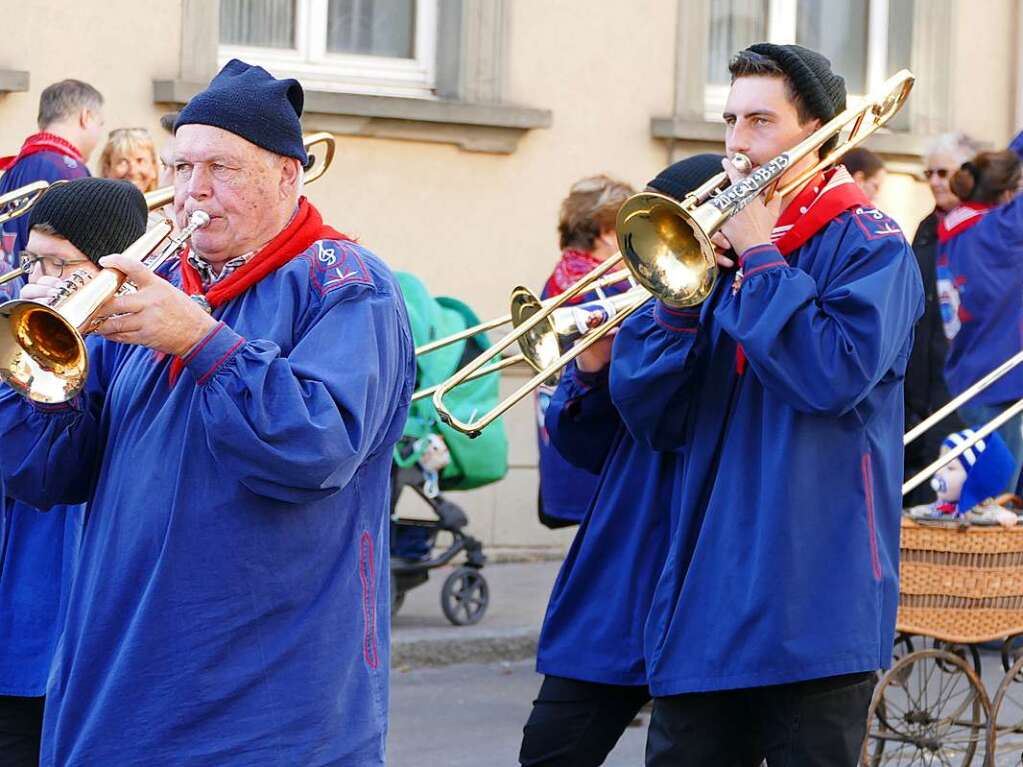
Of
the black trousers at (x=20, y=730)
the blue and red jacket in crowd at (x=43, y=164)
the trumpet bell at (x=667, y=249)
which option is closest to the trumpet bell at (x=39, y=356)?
the black trousers at (x=20, y=730)

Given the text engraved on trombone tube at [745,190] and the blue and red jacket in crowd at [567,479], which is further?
the blue and red jacket in crowd at [567,479]

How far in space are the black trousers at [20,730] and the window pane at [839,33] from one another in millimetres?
8054

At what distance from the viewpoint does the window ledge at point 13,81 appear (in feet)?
28.1

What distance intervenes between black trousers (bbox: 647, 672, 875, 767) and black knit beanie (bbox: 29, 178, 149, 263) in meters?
1.39

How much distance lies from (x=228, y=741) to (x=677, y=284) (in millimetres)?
1250

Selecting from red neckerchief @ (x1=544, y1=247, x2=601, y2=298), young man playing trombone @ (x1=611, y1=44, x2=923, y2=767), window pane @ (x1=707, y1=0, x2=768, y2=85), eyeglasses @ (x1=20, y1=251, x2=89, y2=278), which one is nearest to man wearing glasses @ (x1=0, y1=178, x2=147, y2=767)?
eyeglasses @ (x1=20, y1=251, x2=89, y2=278)

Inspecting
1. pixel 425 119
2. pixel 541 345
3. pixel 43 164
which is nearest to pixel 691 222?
pixel 541 345

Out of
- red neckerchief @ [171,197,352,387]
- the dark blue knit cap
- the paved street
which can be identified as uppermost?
the dark blue knit cap

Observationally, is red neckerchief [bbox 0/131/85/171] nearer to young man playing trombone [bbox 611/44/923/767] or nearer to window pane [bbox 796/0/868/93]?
young man playing trombone [bbox 611/44/923/767]

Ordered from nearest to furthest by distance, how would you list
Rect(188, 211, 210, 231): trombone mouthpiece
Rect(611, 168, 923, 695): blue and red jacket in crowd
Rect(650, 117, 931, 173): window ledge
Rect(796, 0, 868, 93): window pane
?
1. Rect(188, 211, 210, 231): trombone mouthpiece
2. Rect(611, 168, 923, 695): blue and red jacket in crowd
3. Rect(650, 117, 931, 173): window ledge
4. Rect(796, 0, 868, 93): window pane

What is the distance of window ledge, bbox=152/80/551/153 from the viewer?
30.6 ft

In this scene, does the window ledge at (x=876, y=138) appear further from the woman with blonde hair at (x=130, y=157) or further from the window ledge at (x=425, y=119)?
the woman with blonde hair at (x=130, y=157)

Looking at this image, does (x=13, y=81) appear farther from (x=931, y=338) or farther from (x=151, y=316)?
(x=151, y=316)

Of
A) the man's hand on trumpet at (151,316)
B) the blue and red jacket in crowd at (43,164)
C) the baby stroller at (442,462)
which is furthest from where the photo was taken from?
the baby stroller at (442,462)
